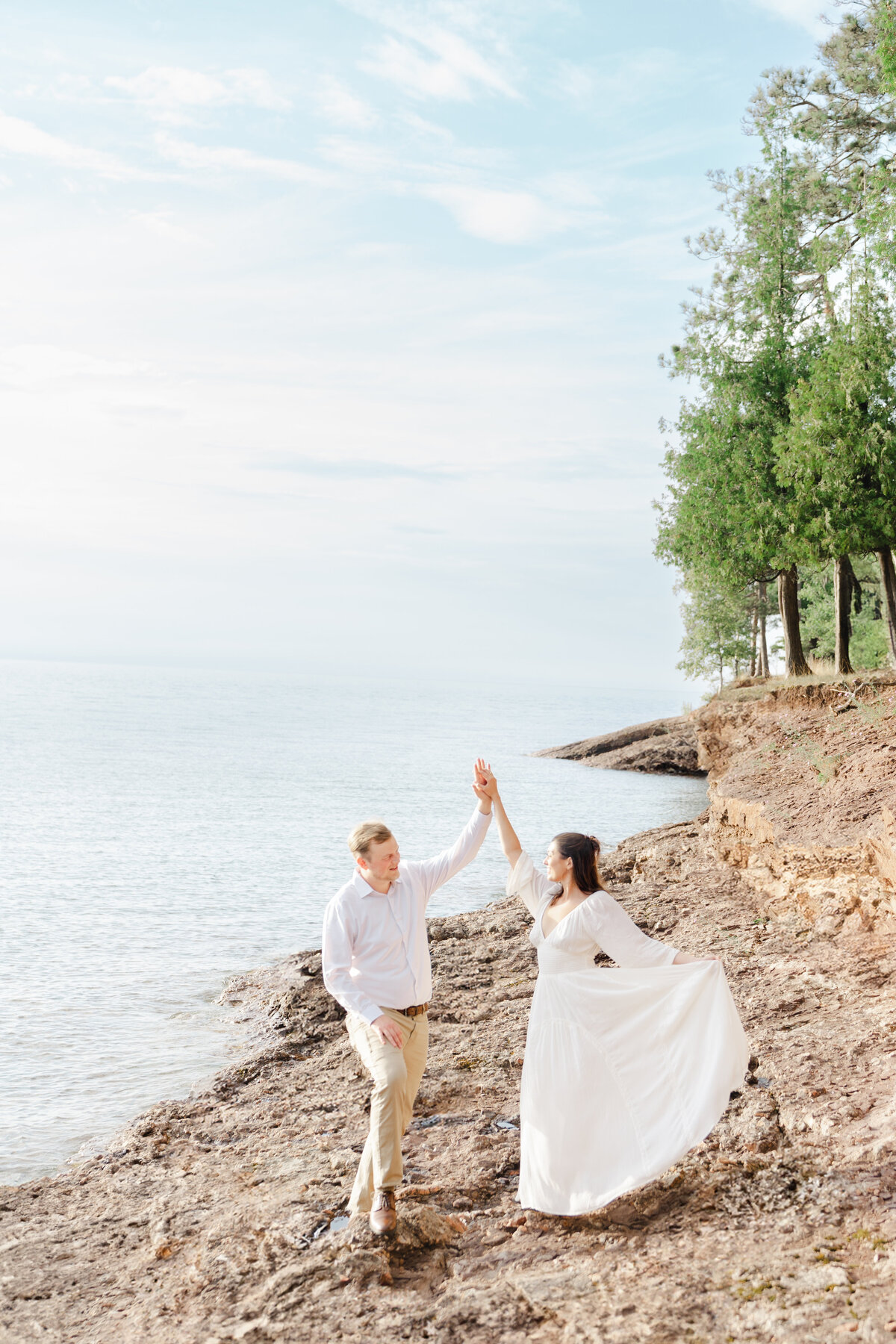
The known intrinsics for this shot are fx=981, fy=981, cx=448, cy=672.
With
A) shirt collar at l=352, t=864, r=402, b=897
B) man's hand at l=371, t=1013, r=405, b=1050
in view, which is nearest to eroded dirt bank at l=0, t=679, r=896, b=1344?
man's hand at l=371, t=1013, r=405, b=1050

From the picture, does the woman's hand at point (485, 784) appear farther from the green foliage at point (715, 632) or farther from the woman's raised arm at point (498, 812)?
the green foliage at point (715, 632)

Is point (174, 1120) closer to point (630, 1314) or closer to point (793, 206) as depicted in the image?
point (630, 1314)

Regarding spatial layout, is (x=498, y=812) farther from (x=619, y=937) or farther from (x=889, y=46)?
(x=889, y=46)

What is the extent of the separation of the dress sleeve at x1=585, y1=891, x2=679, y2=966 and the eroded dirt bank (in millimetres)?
1200

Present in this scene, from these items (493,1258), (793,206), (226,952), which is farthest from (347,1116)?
(793,206)

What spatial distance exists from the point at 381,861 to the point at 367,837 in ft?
0.51

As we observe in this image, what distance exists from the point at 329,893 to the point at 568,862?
17956 millimetres

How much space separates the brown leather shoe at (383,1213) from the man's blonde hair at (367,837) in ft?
5.80

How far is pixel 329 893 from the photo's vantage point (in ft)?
74.8

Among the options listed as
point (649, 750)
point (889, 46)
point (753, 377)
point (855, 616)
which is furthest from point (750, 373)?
Result: point (649, 750)

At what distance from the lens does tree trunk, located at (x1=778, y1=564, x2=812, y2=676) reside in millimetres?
29266

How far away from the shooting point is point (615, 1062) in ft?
17.4

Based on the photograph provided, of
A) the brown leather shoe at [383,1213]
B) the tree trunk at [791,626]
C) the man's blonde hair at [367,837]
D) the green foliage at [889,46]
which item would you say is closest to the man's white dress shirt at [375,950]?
the man's blonde hair at [367,837]

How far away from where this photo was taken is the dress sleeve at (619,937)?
541cm
